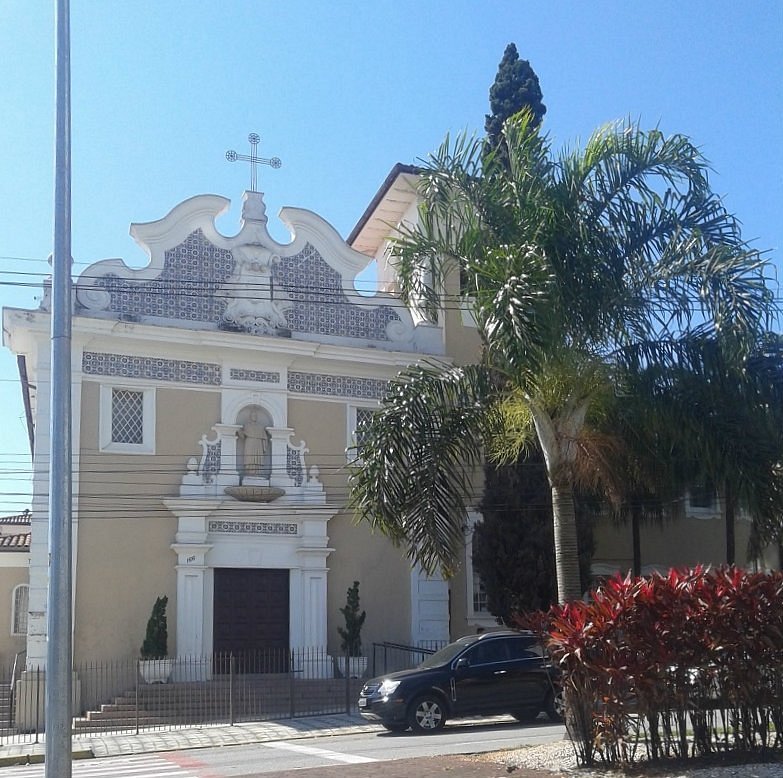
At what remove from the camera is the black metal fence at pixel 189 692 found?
21266mm

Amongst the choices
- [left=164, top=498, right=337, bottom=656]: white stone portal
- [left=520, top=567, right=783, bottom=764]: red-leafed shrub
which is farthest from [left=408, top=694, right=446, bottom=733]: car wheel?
[left=164, top=498, right=337, bottom=656]: white stone portal

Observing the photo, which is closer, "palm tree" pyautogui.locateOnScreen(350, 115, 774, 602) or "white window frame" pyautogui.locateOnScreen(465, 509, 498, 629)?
"palm tree" pyautogui.locateOnScreen(350, 115, 774, 602)

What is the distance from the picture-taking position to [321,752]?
1581 cm

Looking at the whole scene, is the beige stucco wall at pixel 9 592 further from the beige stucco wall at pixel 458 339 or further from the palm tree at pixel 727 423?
the palm tree at pixel 727 423

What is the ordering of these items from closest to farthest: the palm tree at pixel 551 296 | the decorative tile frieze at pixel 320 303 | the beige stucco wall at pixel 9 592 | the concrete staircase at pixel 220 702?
the palm tree at pixel 551 296 → the concrete staircase at pixel 220 702 → the decorative tile frieze at pixel 320 303 → the beige stucco wall at pixel 9 592

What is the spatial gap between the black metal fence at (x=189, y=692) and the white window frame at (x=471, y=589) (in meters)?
3.44

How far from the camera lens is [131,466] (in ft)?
77.8

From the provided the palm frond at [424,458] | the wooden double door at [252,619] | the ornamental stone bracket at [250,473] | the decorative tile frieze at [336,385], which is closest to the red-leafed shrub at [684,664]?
the palm frond at [424,458]

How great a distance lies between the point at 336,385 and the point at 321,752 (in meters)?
11.6

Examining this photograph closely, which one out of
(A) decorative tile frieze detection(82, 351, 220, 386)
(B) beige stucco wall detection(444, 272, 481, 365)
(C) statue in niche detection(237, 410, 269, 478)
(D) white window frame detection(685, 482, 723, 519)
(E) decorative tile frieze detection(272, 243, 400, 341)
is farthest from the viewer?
(D) white window frame detection(685, 482, 723, 519)

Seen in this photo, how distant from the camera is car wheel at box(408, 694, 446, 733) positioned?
17.6 meters

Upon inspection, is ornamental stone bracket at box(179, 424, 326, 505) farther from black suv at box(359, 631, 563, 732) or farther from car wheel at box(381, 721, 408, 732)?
car wheel at box(381, 721, 408, 732)

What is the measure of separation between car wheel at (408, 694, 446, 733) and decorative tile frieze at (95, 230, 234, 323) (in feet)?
34.9

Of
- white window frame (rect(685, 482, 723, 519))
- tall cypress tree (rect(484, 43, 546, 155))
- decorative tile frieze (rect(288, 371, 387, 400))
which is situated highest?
tall cypress tree (rect(484, 43, 546, 155))
